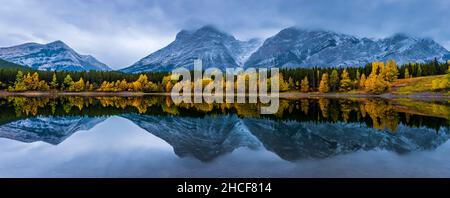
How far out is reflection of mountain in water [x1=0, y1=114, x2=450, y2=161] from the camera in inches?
885

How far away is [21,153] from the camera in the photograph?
71.8 feet

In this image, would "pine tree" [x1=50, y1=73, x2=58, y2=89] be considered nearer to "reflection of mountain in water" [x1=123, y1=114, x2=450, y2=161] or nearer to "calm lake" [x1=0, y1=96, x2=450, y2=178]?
"calm lake" [x1=0, y1=96, x2=450, y2=178]

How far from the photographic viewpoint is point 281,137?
1126 inches

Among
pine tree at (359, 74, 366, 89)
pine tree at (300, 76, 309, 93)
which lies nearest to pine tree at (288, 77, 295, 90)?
pine tree at (300, 76, 309, 93)

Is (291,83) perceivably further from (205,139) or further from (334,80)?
(205,139)

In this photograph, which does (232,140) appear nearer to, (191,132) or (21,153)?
(191,132)

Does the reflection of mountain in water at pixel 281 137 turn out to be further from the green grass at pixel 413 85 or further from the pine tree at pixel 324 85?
the pine tree at pixel 324 85

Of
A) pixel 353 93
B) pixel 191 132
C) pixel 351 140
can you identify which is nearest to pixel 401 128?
pixel 351 140

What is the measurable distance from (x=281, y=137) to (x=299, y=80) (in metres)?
145

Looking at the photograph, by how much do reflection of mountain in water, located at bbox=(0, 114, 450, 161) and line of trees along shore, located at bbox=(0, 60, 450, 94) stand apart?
116m

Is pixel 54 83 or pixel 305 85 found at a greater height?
pixel 54 83

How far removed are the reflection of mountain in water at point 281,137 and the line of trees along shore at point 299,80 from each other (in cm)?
11561

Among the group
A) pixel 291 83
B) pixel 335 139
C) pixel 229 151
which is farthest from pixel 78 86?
pixel 335 139

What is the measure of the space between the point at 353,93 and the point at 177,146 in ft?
454
